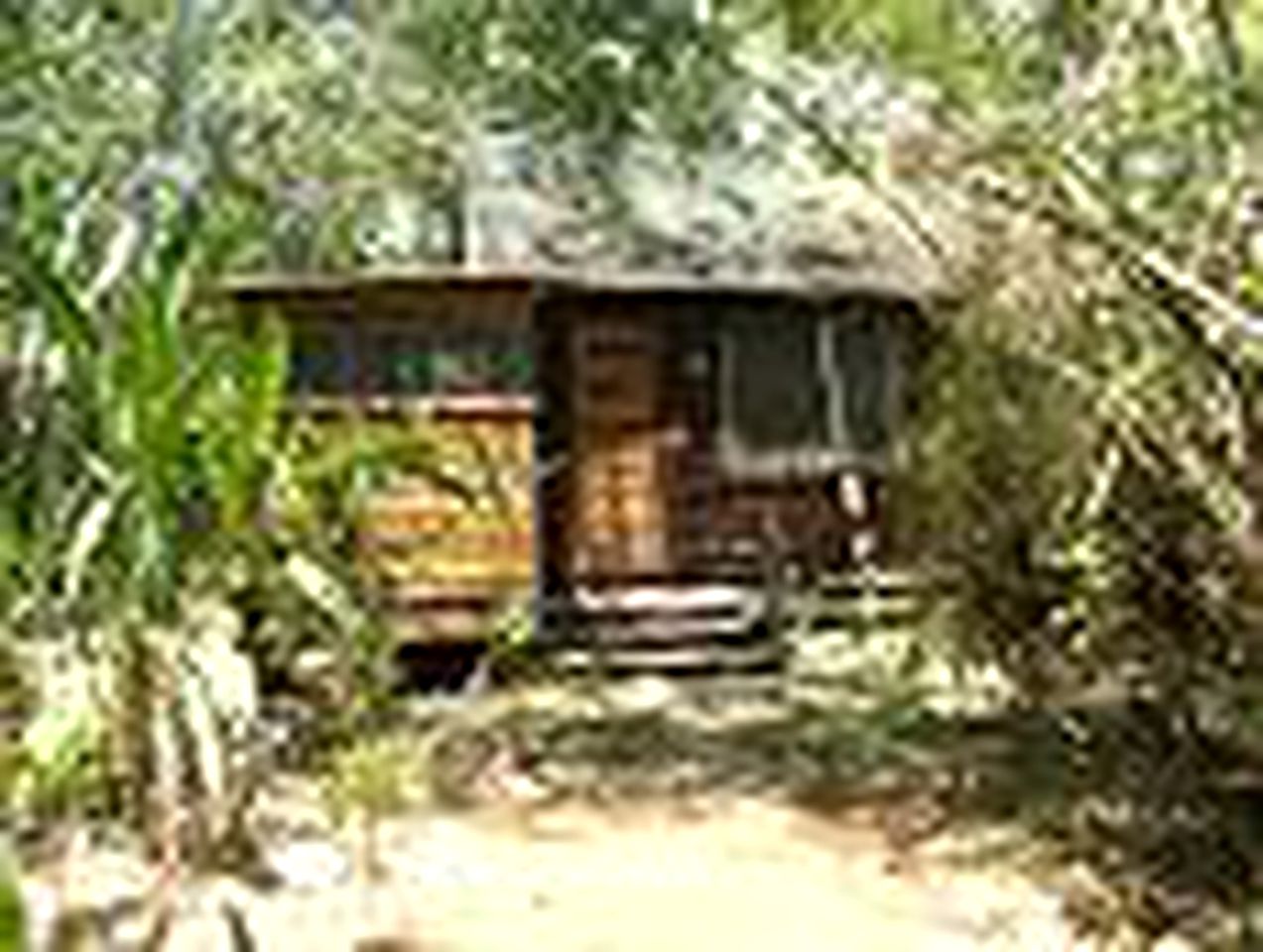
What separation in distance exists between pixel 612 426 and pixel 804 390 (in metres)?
1.90

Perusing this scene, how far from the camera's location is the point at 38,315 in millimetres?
12742

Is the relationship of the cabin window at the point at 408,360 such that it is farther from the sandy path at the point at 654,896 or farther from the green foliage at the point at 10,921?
the green foliage at the point at 10,921

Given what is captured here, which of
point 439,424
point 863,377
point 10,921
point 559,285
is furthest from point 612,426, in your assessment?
point 10,921

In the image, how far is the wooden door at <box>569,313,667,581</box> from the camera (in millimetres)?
20234

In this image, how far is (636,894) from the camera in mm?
11320

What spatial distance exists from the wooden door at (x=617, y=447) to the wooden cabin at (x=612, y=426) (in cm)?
2

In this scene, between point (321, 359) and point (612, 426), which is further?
point (612, 426)

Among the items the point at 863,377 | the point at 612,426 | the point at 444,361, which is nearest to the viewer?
the point at 444,361

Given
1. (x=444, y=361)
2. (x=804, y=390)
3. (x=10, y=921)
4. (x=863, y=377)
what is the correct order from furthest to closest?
(x=863, y=377), (x=804, y=390), (x=444, y=361), (x=10, y=921)

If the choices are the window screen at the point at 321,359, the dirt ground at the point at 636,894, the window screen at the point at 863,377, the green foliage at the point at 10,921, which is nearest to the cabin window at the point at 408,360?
the window screen at the point at 321,359

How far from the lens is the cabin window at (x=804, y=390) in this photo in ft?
69.6

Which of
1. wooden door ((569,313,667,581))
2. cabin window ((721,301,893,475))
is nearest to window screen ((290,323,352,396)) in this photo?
wooden door ((569,313,667,581))

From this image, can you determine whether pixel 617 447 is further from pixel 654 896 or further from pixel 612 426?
pixel 654 896

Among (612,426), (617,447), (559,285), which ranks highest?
(559,285)
